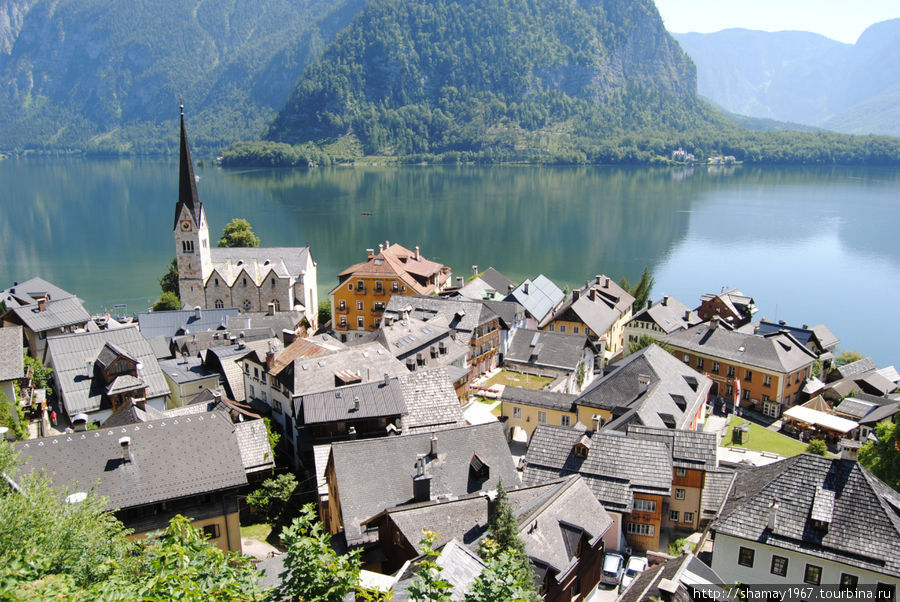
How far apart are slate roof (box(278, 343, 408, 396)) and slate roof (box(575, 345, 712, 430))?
1174 centimetres

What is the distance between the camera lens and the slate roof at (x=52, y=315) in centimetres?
5334

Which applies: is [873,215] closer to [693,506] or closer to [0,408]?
[693,506]

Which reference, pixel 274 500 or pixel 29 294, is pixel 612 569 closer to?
pixel 274 500

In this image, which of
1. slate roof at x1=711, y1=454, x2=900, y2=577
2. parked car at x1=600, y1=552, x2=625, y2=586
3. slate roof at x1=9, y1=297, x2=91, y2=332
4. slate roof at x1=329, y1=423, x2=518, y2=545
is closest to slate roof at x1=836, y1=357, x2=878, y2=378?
slate roof at x1=711, y1=454, x2=900, y2=577

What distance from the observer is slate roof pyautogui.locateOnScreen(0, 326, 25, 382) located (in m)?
39.0

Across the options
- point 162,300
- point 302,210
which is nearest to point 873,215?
point 302,210

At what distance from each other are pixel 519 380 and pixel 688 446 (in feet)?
69.4

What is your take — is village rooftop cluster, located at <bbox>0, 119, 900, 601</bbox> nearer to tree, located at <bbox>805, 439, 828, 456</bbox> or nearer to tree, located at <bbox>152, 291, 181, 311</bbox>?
tree, located at <bbox>152, 291, 181, 311</bbox>

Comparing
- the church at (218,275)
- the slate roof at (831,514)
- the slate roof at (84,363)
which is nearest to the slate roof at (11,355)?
the slate roof at (84,363)

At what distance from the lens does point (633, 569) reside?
27844 mm

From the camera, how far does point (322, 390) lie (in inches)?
1455

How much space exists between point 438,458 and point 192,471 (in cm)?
980

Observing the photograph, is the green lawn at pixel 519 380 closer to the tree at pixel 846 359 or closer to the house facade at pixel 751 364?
the house facade at pixel 751 364

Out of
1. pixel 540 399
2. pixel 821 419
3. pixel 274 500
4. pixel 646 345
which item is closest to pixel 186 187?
pixel 540 399
